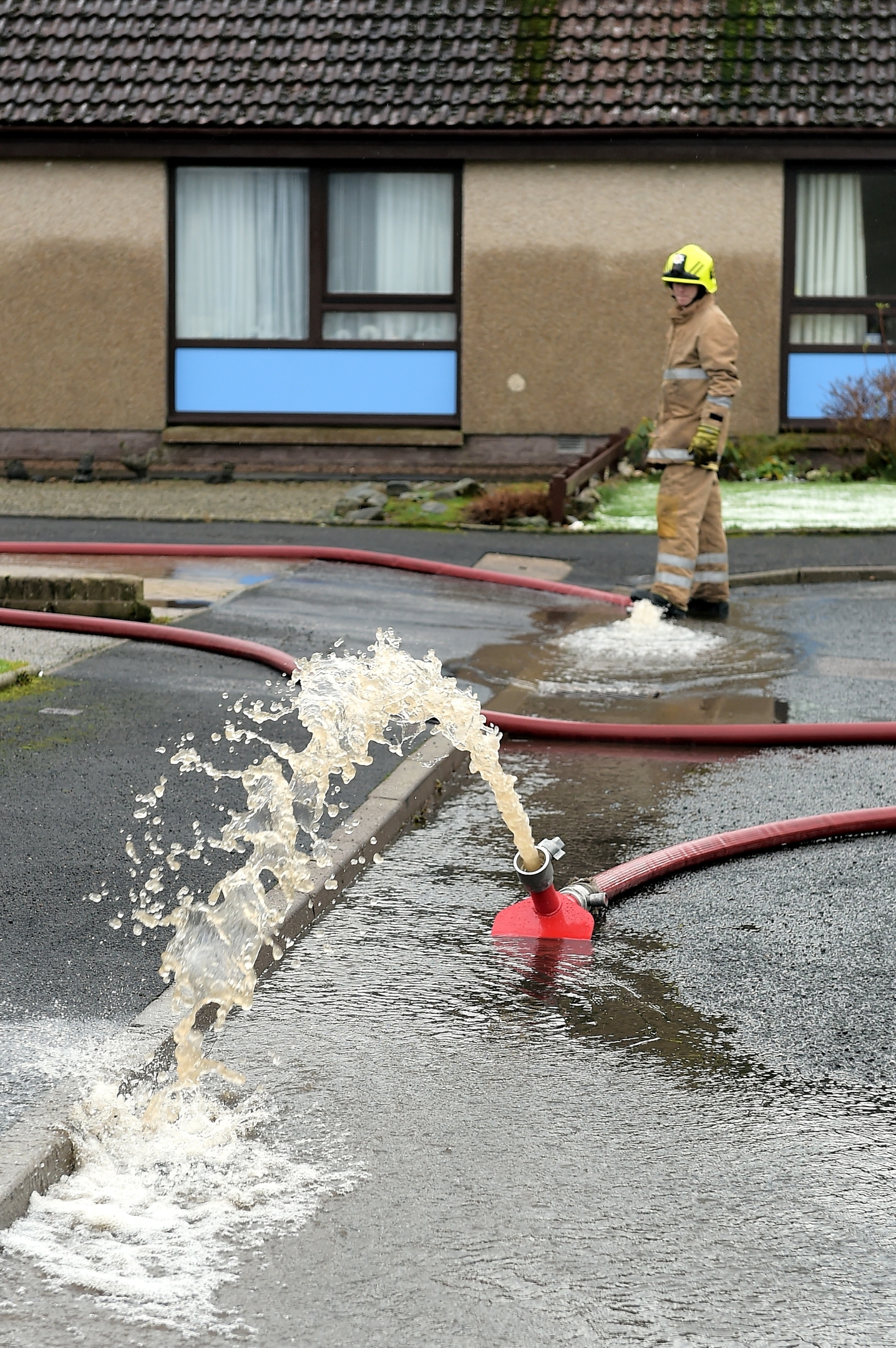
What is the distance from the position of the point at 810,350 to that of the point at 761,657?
9.32m

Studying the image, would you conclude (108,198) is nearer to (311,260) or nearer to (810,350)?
(311,260)

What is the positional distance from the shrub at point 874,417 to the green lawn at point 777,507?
287 millimetres

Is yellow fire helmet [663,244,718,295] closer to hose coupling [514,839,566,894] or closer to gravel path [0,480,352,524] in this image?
gravel path [0,480,352,524]

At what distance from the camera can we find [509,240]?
1823cm

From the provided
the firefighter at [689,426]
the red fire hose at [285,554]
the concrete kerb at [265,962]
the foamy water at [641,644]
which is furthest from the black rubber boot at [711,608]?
the concrete kerb at [265,962]

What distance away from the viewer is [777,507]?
15930mm

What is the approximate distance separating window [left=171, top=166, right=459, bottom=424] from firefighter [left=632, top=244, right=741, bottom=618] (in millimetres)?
7856

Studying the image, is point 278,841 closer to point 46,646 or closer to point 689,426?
point 46,646

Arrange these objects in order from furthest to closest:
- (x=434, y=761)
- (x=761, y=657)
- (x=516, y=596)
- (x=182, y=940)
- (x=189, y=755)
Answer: (x=516, y=596) < (x=761, y=657) < (x=434, y=761) < (x=189, y=755) < (x=182, y=940)

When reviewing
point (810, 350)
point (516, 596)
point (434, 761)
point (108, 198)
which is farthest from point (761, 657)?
point (108, 198)

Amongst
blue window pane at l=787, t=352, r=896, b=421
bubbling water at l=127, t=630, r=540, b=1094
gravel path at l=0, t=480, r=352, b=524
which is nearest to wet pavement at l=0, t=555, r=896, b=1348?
bubbling water at l=127, t=630, r=540, b=1094

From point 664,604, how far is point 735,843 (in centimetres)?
473

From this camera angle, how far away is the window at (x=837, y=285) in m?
18.5

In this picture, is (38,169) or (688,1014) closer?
(688,1014)
